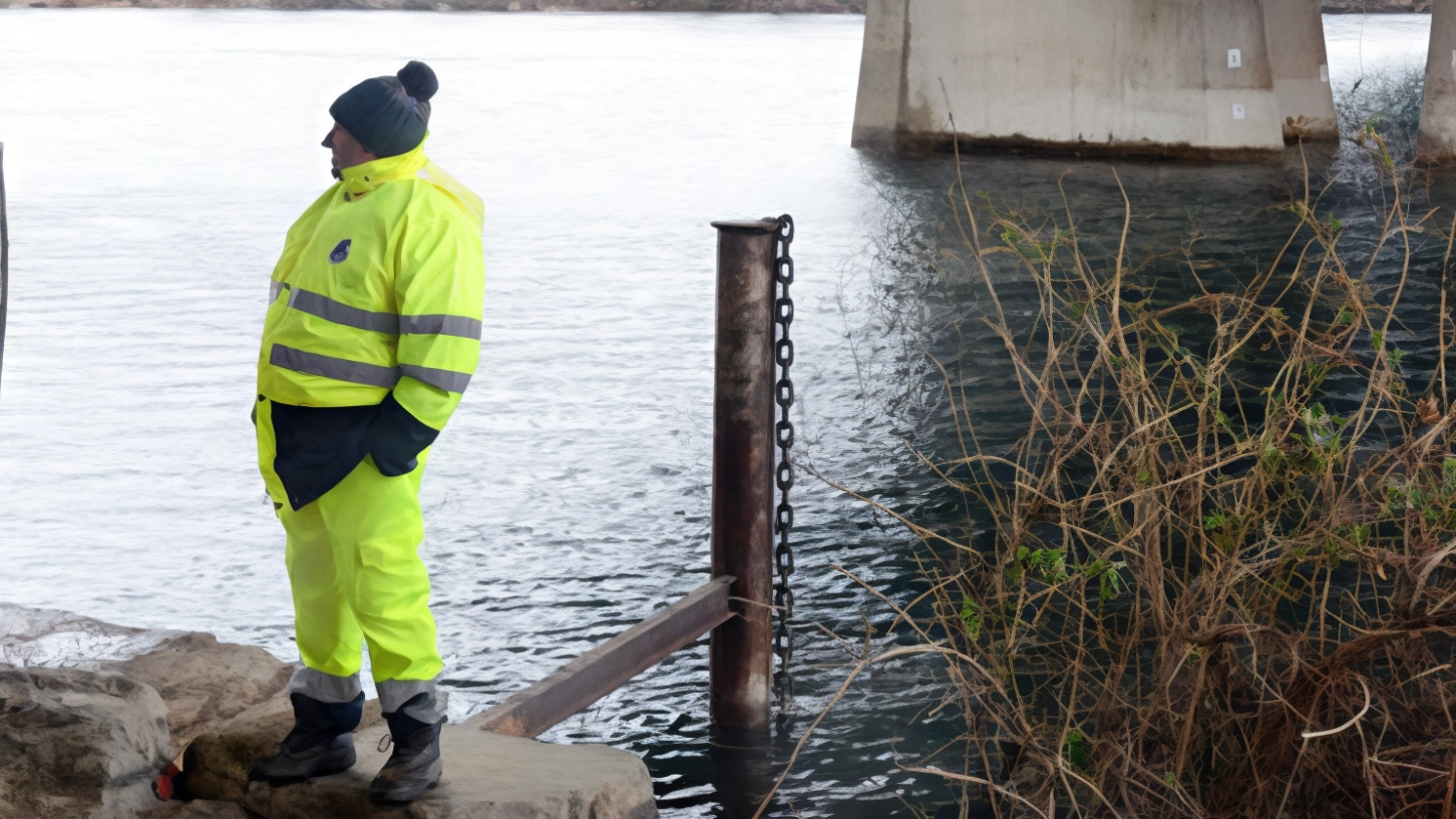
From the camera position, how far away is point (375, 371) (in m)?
3.63

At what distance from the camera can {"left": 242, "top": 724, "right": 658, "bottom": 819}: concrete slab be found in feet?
12.6

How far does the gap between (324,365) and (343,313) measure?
0.42ft

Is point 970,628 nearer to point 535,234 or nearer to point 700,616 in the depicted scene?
point 700,616

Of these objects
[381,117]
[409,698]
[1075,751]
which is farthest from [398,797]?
[1075,751]

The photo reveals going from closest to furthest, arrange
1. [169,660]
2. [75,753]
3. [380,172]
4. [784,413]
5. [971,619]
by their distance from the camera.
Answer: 1. [380,172]
2. [75,753]
3. [971,619]
4. [784,413]
5. [169,660]

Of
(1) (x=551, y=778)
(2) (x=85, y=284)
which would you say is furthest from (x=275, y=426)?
(2) (x=85, y=284)

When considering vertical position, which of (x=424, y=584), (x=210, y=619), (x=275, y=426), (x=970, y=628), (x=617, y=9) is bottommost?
(x=210, y=619)

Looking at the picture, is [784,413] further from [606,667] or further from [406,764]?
[406,764]

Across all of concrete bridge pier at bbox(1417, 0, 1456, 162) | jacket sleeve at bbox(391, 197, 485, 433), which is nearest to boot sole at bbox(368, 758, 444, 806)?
jacket sleeve at bbox(391, 197, 485, 433)

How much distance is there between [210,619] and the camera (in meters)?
7.35

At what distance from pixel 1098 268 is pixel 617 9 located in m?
57.6

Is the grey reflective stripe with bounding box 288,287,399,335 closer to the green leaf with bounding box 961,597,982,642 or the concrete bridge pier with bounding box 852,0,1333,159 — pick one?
the green leaf with bounding box 961,597,982,642

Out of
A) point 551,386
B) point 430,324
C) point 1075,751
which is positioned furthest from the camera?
point 551,386

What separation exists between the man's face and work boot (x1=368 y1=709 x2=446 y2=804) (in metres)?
1.36
